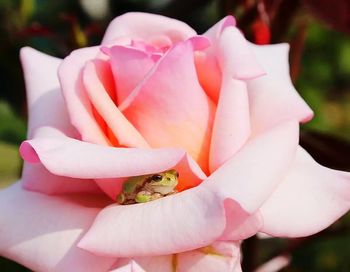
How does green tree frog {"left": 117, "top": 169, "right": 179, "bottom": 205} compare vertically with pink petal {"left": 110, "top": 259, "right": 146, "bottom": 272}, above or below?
above

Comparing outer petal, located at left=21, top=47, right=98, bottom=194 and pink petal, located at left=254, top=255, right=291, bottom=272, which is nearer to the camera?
outer petal, located at left=21, top=47, right=98, bottom=194

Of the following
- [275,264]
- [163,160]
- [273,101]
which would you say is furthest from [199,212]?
[275,264]

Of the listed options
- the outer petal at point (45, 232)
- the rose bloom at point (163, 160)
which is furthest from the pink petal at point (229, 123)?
the outer petal at point (45, 232)

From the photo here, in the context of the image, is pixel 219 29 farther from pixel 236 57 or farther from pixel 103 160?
pixel 103 160

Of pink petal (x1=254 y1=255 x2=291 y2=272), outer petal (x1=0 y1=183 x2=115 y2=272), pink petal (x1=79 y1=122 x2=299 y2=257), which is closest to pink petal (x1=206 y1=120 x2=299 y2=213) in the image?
pink petal (x1=79 y1=122 x2=299 y2=257)

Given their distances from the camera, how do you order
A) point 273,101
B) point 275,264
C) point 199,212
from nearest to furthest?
point 199,212, point 273,101, point 275,264

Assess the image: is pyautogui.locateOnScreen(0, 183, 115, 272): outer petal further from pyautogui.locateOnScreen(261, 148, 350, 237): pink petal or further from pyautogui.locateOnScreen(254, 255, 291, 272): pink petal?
pyautogui.locateOnScreen(254, 255, 291, 272): pink petal

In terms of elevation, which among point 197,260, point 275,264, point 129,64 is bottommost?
point 275,264
